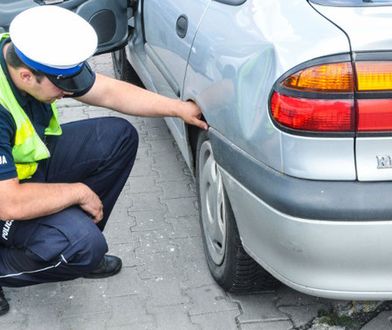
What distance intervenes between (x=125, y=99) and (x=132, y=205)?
1004 mm

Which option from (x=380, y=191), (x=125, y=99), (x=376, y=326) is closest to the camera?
(x=380, y=191)

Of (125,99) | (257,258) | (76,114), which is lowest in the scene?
(76,114)

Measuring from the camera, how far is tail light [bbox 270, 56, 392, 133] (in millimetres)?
→ 2070

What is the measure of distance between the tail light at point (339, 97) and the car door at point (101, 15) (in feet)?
6.48

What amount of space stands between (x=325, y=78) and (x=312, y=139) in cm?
19

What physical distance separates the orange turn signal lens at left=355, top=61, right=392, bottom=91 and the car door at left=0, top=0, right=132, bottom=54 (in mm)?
2117

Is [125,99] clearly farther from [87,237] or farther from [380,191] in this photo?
[380,191]

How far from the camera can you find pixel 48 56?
235 centimetres

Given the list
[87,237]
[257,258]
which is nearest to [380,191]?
[257,258]

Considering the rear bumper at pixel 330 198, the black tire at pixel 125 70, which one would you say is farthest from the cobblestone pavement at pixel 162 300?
the black tire at pixel 125 70

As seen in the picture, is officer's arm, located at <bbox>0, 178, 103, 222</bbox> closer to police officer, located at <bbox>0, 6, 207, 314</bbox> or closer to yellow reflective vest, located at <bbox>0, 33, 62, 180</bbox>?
police officer, located at <bbox>0, 6, 207, 314</bbox>

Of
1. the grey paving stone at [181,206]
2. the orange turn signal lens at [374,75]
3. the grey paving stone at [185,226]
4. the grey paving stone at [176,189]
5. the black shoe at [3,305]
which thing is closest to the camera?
the orange turn signal lens at [374,75]

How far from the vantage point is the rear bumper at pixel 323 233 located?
2.09 meters

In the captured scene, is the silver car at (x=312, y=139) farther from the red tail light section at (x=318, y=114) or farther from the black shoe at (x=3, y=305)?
the black shoe at (x=3, y=305)
